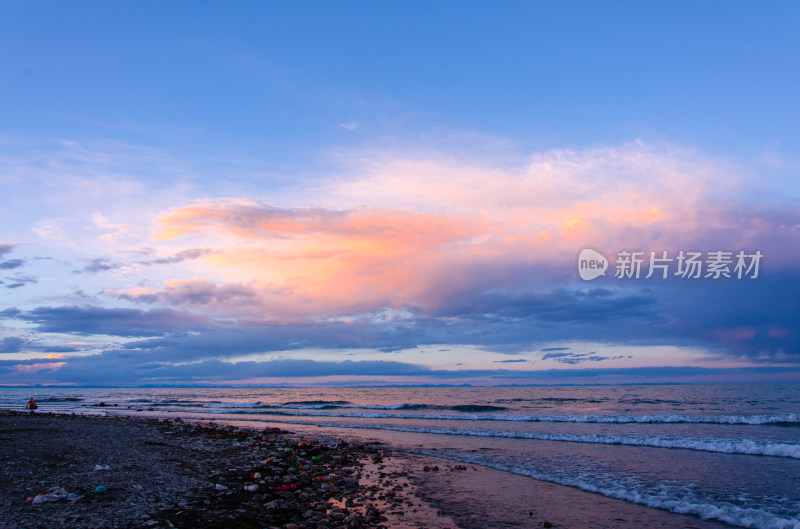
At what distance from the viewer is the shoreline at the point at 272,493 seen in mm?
8609

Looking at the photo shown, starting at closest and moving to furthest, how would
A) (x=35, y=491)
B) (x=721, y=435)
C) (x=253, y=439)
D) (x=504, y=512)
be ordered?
(x=35, y=491)
(x=504, y=512)
(x=253, y=439)
(x=721, y=435)

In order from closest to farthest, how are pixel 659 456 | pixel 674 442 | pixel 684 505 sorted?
pixel 684 505
pixel 659 456
pixel 674 442

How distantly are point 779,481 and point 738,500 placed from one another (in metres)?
3.62

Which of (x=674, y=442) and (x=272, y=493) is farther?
(x=674, y=442)

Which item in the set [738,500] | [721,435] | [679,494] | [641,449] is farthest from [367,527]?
[721,435]

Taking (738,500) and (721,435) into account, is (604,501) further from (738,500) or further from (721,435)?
(721,435)

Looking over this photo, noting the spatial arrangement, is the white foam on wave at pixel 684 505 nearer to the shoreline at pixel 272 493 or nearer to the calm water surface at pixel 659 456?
the calm water surface at pixel 659 456

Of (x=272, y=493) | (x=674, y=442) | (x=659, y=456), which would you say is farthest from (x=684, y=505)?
(x=674, y=442)

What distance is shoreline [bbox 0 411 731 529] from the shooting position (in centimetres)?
861

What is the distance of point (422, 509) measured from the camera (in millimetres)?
10617

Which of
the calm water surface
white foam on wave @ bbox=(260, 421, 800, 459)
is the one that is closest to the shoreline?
the calm water surface

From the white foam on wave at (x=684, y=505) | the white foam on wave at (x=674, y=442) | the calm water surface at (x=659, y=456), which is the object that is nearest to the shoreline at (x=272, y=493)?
the white foam on wave at (x=684, y=505)

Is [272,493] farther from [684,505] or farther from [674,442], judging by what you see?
[674,442]

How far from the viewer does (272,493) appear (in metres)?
11.1
